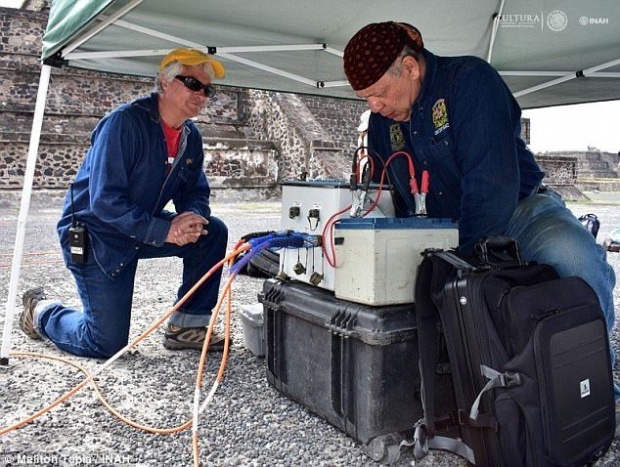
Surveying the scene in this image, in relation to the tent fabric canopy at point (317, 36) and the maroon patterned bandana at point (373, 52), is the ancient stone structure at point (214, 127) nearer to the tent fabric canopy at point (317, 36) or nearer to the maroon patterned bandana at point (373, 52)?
the tent fabric canopy at point (317, 36)

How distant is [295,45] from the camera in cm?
298

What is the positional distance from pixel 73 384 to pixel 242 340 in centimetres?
83

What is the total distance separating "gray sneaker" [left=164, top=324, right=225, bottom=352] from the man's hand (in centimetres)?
47

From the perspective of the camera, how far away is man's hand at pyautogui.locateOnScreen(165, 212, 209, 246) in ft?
7.47

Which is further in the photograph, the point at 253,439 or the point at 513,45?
the point at 513,45

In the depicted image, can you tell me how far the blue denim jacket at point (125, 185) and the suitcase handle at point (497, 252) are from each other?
1273mm

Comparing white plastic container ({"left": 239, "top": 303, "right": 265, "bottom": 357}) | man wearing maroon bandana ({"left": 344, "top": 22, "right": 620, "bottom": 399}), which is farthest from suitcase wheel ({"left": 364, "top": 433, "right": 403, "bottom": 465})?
white plastic container ({"left": 239, "top": 303, "right": 265, "bottom": 357})

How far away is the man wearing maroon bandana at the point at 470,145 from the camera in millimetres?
1688

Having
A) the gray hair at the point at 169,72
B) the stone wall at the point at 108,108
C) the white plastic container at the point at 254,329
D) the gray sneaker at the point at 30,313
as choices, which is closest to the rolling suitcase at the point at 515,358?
the white plastic container at the point at 254,329

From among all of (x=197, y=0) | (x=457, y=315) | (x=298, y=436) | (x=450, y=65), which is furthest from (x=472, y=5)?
(x=298, y=436)

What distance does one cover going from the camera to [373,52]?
5.72 feet

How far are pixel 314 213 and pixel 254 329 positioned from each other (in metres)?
0.83

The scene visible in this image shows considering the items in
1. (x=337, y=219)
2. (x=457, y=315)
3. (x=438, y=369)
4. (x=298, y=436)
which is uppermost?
(x=337, y=219)

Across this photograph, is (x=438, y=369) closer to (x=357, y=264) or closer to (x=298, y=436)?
(x=357, y=264)
